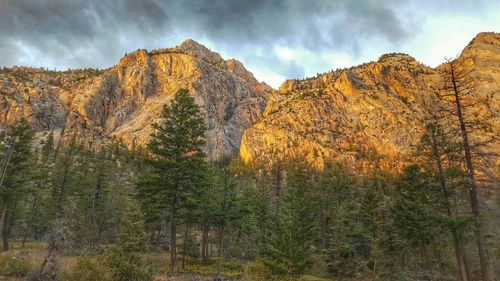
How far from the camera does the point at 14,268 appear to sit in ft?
66.4

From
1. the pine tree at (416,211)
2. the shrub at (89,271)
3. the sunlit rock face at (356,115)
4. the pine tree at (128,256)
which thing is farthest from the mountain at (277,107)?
the shrub at (89,271)

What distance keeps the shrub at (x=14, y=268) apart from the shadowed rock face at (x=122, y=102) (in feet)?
430

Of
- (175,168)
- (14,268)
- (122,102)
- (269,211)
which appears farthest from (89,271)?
(122,102)

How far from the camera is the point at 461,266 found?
76.9 feet

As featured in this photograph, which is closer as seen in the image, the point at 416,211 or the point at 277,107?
the point at 416,211

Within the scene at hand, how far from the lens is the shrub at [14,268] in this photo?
1997 cm

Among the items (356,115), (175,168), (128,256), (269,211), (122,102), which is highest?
(122,102)

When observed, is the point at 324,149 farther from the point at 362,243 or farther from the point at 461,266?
the point at 461,266

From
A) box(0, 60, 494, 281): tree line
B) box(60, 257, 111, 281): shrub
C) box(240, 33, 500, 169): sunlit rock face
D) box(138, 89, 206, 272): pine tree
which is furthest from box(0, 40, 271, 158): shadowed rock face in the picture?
box(60, 257, 111, 281): shrub

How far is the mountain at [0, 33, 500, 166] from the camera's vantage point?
13562 cm

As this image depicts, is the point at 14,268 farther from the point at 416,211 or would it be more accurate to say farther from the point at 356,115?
the point at 356,115

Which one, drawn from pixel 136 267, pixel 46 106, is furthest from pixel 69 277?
pixel 46 106

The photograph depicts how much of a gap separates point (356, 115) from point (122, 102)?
114m

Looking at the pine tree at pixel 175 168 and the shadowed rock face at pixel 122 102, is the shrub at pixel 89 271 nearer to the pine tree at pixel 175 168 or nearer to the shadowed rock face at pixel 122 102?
the pine tree at pixel 175 168
